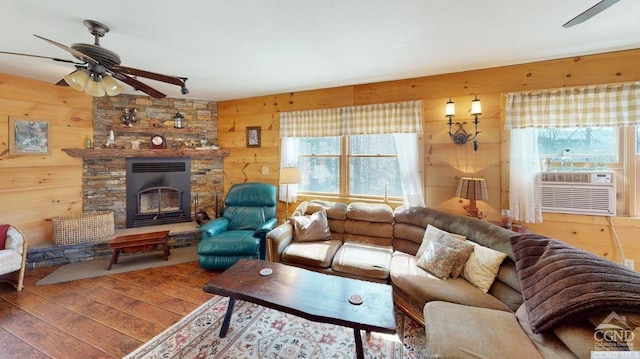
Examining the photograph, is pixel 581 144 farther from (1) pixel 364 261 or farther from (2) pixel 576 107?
(1) pixel 364 261

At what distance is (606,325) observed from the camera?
3.82 feet

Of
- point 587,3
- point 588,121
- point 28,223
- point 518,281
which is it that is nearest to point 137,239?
point 28,223

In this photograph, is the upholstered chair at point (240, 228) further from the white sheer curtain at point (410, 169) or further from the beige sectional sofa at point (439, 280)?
the white sheer curtain at point (410, 169)

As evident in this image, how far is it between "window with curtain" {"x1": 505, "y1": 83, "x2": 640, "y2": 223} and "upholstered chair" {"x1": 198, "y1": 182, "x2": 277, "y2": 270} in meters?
3.16

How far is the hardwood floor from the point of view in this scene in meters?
1.90

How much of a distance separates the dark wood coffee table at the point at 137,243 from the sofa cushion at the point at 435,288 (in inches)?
126

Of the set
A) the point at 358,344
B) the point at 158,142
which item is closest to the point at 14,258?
the point at 158,142

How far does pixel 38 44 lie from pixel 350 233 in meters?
3.85

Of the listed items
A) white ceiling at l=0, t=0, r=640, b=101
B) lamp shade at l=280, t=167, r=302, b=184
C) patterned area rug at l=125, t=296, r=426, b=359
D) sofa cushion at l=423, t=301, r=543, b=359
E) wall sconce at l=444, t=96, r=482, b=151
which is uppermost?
white ceiling at l=0, t=0, r=640, b=101

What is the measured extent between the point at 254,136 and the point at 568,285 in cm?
413

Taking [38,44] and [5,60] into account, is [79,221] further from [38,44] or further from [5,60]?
[38,44]

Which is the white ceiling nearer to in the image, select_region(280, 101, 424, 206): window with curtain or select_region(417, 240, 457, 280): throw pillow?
select_region(280, 101, 424, 206): window with curtain

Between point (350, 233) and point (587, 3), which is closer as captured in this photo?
point (587, 3)

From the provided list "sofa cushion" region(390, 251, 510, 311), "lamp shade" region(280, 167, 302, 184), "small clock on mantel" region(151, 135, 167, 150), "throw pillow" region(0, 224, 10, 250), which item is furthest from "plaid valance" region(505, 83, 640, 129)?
"throw pillow" region(0, 224, 10, 250)
